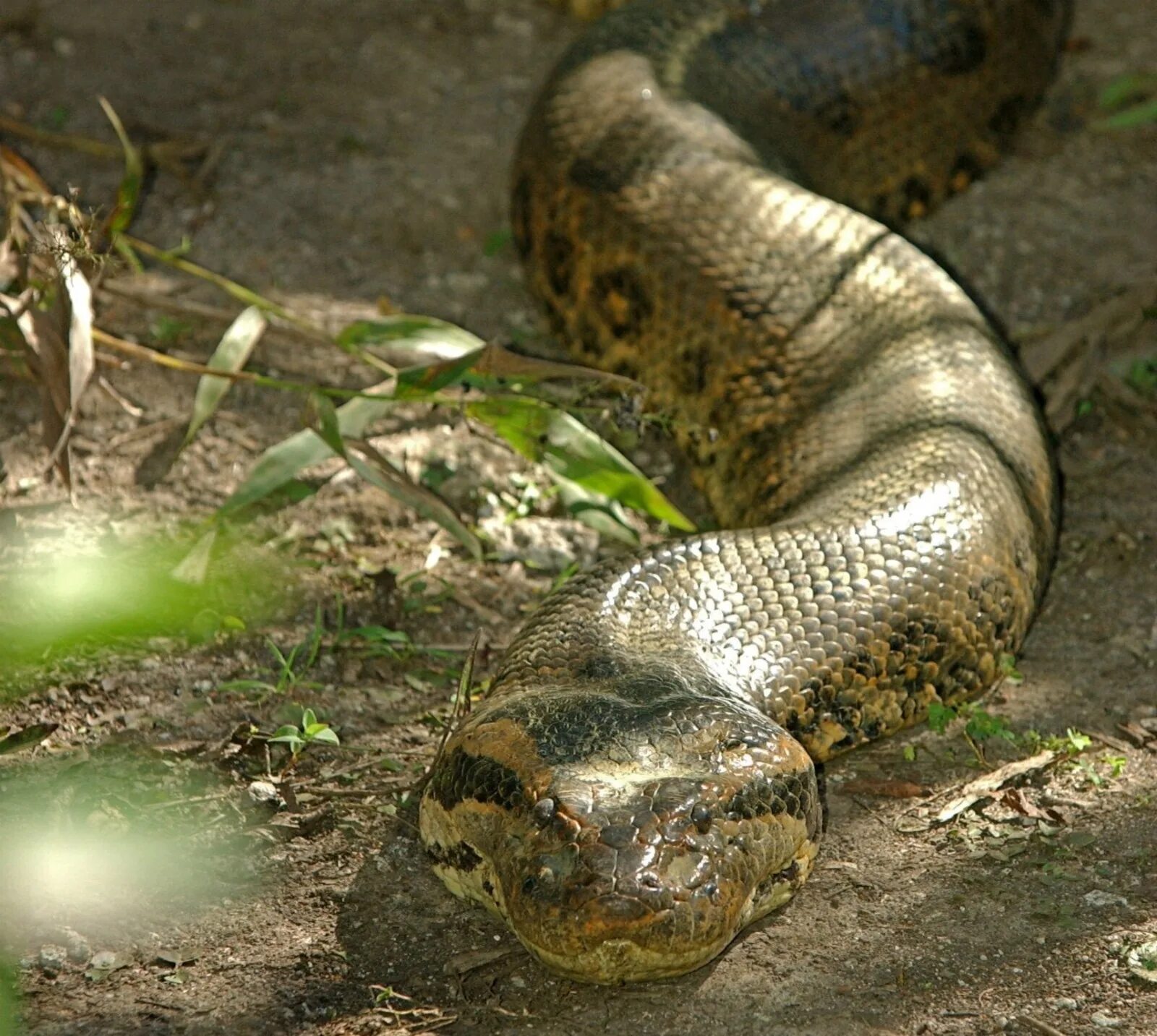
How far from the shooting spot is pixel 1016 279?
22.6ft

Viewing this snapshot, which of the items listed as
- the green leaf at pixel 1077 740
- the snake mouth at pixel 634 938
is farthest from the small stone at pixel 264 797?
the green leaf at pixel 1077 740

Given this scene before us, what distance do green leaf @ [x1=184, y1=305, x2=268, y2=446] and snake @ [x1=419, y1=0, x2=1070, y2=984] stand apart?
1.44 metres

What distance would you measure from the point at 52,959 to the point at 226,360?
2.50 m

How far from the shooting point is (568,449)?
512cm

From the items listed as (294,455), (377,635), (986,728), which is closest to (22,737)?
(377,635)

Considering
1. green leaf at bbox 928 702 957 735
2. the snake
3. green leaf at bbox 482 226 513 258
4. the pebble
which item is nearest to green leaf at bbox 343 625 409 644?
the snake

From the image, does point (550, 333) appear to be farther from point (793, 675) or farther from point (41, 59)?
point (41, 59)

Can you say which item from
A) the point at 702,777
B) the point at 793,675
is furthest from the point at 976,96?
the point at 702,777

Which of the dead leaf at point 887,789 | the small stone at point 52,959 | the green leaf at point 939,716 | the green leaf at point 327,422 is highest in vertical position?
the green leaf at point 327,422

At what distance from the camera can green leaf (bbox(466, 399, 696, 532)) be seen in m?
5.08

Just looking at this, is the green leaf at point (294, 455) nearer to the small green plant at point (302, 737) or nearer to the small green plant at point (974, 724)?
the small green plant at point (302, 737)

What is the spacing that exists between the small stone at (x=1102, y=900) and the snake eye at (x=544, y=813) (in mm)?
1393

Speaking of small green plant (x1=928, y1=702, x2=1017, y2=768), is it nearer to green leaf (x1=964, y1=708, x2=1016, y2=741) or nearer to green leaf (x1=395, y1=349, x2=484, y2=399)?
green leaf (x1=964, y1=708, x2=1016, y2=741)

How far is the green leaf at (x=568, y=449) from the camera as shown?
5078 mm
